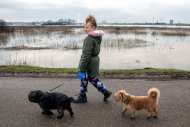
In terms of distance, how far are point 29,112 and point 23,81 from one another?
3395mm

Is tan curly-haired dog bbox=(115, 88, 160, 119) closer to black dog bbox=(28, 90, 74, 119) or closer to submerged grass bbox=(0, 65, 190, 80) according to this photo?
black dog bbox=(28, 90, 74, 119)

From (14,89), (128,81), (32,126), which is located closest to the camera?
(32,126)

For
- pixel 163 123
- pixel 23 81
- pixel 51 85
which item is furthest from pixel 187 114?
pixel 23 81

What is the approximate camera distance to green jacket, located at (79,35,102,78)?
7543mm

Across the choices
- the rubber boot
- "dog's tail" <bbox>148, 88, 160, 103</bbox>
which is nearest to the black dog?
the rubber boot

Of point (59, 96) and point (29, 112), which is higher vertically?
point (59, 96)

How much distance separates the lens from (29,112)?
23.5 ft

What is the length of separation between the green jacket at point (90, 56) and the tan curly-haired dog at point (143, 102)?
1.25m

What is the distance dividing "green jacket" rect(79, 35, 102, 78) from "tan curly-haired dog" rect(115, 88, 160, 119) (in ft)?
4.10

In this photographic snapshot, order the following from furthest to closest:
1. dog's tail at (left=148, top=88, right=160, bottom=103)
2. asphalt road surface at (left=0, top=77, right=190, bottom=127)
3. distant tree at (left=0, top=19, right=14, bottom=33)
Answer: distant tree at (left=0, top=19, right=14, bottom=33) < dog's tail at (left=148, top=88, right=160, bottom=103) < asphalt road surface at (left=0, top=77, right=190, bottom=127)

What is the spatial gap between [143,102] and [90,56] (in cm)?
171

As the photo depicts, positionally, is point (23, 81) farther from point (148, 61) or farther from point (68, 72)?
point (148, 61)

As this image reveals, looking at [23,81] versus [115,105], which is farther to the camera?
[23,81]

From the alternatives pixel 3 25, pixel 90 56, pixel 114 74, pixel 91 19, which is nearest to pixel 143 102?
pixel 90 56
